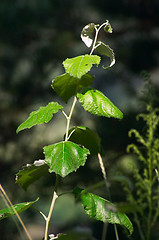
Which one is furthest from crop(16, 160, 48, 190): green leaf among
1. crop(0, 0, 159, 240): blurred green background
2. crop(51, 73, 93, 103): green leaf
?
crop(0, 0, 159, 240): blurred green background

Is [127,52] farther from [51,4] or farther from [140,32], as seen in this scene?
[51,4]

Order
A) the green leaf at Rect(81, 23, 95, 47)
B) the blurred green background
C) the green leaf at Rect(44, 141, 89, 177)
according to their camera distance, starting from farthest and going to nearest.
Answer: the blurred green background
the green leaf at Rect(81, 23, 95, 47)
the green leaf at Rect(44, 141, 89, 177)

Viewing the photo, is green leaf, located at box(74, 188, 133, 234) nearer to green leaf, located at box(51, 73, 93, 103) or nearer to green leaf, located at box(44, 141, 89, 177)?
green leaf, located at box(44, 141, 89, 177)

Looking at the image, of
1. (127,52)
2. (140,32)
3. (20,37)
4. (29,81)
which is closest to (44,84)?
(29,81)

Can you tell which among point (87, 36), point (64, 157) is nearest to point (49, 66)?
point (87, 36)

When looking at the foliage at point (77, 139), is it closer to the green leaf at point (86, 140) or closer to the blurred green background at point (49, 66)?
the green leaf at point (86, 140)

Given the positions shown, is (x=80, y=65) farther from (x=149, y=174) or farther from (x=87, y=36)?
(x=149, y=174)

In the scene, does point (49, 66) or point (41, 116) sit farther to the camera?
point (49, 66)
